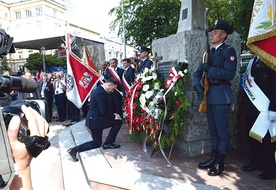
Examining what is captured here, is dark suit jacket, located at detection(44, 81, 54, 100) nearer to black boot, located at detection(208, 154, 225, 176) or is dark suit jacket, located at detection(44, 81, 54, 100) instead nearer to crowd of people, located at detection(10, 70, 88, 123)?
crowd of people, located at detection(10, 70, 88, 123)

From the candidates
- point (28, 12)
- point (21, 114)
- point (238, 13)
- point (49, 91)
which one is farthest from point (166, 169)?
point (28, 12)

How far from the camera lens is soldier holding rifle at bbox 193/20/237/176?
11.0 ft

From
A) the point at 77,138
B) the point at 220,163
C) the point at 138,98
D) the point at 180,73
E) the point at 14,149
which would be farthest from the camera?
the point at 77,138

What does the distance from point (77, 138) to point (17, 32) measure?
9042 mm

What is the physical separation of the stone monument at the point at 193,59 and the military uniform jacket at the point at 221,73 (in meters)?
0.54

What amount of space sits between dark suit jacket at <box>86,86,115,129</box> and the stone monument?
133 centimetres

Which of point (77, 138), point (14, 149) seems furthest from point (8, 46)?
point (77, 138)

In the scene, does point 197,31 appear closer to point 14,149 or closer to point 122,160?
point 122,160

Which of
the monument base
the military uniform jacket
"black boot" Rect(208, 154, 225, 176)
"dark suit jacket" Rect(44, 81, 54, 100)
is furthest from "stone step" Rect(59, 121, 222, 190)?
"dark suit jacket" Rect(44, 81, 54, 100)

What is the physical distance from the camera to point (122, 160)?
410 centimetres

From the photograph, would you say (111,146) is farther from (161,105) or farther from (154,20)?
(154,20)

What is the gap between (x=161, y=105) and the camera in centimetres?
404

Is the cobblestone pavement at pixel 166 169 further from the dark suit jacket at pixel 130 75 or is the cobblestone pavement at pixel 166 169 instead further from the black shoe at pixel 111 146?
the dark suit jacket at pixel 130 75

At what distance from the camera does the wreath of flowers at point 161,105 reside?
3.92 metres
